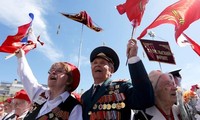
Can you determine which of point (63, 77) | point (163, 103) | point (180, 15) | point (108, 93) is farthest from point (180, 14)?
point (63, 77)

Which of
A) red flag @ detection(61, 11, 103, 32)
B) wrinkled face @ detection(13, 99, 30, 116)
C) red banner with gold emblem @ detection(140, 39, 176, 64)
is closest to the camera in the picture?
red banner with gold emblem @ detection(140, 39, 176, 64)

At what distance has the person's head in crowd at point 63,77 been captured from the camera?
3199 mm

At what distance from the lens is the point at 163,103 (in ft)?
8.70

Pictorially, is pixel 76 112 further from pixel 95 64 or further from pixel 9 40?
pixel 9 40

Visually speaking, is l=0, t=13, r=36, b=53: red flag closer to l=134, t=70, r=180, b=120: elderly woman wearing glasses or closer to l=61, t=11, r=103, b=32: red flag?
l=134, t=70, r=180, b=120: elderly woman wearing glasses

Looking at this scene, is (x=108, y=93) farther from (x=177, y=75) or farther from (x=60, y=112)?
(x=177, y=75)

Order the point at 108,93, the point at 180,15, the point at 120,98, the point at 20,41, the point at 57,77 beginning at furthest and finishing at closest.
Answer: the point at 20,41 < the point at 180,15 < the point at 57,77 < the point at 108,93 < the point at 120,98

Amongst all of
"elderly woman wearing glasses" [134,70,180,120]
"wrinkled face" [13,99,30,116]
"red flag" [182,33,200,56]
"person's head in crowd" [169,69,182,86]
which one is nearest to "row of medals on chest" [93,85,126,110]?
"elderly woman wearing glasses" [134,70,180,120]

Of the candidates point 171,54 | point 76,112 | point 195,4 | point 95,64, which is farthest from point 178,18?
point 76,112

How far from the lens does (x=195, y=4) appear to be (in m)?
3.61

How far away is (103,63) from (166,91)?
0.88m

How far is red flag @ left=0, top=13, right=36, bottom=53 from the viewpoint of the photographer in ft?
13.5

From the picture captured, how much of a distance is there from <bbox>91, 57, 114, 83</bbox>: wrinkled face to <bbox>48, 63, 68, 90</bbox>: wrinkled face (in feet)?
1.37

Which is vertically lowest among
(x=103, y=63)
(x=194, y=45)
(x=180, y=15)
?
(x=103, y=63)
